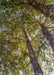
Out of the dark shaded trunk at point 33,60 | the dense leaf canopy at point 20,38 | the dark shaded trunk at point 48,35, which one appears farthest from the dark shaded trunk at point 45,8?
the dark shaded trunk at point 33,60

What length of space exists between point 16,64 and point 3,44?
0.82 feet

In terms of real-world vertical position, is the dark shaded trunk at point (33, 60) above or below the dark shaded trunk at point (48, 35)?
below

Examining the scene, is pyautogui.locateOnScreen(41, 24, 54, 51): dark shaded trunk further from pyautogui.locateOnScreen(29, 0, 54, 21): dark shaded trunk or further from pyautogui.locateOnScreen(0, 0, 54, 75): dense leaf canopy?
pyautogui.locateOnScreen(29, 0, 54, 21): dark shaded trunk

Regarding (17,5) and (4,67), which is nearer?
(4,67)

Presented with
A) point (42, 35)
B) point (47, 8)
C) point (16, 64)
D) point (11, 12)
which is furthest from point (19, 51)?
point (47, 8)

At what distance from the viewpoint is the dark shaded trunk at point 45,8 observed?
3.70 feet

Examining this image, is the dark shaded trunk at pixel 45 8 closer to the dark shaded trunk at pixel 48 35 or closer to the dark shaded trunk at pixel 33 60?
the dark shaded trunk at pixel 48 35

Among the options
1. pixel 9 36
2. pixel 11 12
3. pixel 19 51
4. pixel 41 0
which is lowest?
pixel 19 51

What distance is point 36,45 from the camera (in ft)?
3.47

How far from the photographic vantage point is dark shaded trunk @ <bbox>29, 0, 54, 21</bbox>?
113 centimetres

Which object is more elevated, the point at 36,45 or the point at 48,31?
the point at 48,31

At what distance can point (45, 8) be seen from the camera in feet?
3.73

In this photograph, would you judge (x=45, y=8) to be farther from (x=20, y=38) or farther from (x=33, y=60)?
(x=33, y=60)

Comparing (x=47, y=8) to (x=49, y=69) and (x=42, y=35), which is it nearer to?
(x=42, y=35)
